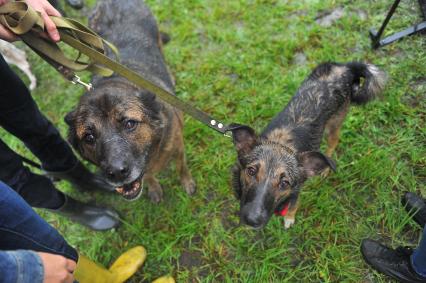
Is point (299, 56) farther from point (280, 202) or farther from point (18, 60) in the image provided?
point (18, 60)

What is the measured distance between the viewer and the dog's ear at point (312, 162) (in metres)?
2.88

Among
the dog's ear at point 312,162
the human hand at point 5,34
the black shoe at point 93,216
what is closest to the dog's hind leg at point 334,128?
the dog's ear at point 312,162

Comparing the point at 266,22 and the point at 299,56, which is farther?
the point at 266,22

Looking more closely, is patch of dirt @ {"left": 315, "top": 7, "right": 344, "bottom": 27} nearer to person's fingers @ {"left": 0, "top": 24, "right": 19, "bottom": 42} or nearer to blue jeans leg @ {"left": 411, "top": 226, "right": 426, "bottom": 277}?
blue jeans leg @ {"left": 411, "top": 226, "right": 426, "bottom": 277}

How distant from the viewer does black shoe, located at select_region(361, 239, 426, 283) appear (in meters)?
2.92

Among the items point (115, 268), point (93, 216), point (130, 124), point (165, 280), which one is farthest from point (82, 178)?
point (165, 280)

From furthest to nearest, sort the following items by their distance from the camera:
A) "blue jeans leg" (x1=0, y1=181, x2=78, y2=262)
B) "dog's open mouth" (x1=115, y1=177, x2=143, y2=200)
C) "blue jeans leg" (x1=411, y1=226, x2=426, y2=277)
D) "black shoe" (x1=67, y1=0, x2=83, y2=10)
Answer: "black shoe" (x1=67, y1=0, x2=83, y2=10) → "dog's open mouth" (x1=115, y1=177, x2=143, y2=200) → "blue jeans leg" (x1=411, y1=226, x2=426, y2=277) → "blue jeans leg" (x1=0, y1=181, x2=78, y2=262)

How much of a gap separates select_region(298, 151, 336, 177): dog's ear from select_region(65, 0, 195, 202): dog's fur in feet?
4.41

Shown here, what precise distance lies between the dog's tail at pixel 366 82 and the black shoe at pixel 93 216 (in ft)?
9.87

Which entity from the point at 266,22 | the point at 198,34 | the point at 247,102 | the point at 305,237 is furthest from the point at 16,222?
the point at 266,22

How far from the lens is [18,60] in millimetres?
5090

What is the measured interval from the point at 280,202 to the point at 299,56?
8.64 ft

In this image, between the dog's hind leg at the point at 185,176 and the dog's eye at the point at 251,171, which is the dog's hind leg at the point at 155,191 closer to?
the dog's hind leg at the point at 185,176

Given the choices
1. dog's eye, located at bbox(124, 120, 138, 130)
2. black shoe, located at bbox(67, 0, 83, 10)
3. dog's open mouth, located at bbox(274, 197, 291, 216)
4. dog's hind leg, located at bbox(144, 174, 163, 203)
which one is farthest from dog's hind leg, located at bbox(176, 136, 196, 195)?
black shoe, located at bbox(67, 0, 83, 10)
